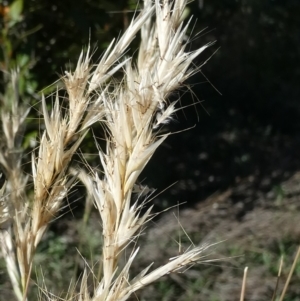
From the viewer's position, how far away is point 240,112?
415cm

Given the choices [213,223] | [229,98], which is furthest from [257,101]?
[213,223]

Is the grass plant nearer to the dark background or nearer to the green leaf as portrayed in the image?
the green leaf

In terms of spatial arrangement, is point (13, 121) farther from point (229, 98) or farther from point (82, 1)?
point (229, 98)

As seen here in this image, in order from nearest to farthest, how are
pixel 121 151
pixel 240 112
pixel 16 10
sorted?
1. pixel 121 151
2. pixel 16 10
3. pixel 240 112

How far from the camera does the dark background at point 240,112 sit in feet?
11.0

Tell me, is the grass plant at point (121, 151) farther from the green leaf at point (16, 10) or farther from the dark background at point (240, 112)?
the dark background at point (240, 112)

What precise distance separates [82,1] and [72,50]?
0.18 m

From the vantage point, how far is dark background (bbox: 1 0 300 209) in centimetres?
334

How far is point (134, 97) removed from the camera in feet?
2.03

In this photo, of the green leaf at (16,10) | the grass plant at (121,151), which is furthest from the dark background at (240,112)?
the grass plant at (121,151)

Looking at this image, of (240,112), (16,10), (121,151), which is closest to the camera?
(121,151)

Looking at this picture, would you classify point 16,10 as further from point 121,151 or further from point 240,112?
point 240,112

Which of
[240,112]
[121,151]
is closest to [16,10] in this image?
[121,151]

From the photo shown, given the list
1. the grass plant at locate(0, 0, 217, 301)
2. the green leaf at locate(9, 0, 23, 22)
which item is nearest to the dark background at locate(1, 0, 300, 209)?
the green leaf at locate(9, 0, 23, 22)
